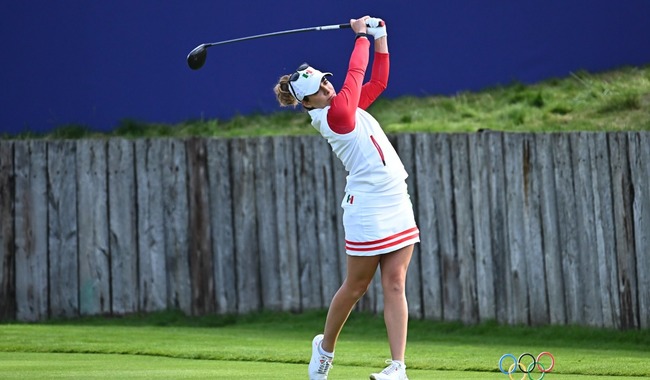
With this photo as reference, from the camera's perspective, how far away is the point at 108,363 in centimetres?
791

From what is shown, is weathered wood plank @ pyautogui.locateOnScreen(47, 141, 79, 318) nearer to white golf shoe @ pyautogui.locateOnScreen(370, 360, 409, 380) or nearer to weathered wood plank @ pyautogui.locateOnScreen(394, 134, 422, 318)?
weathered wood plank @ pyautogui.locateOnScreen(394, 134, 422, 318)

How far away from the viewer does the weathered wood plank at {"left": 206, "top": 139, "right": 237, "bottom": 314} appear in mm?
11914

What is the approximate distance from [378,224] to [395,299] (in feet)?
1.34

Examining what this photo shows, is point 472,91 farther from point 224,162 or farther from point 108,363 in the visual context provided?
point 108,363

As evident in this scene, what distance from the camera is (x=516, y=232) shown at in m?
10.7

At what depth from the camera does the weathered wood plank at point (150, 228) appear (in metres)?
12.0

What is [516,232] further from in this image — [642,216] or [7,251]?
[7,251]

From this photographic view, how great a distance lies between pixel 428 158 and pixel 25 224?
397cm

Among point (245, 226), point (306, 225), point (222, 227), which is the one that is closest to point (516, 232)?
point (306, 225)

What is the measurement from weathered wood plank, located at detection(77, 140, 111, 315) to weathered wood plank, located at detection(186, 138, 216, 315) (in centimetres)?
83

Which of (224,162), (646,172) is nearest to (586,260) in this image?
(646,172)

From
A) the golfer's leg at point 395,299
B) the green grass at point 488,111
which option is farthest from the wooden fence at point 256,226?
the golfer's leg at point 395,299

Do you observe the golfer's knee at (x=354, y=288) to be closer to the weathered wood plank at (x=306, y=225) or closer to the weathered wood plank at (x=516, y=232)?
the weathered wood plank at (x=516, y=232)

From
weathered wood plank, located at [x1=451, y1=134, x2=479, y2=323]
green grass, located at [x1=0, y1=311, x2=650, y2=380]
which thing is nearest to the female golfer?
green grass, located at [x1=0, y1=311, x2=650, y2=380]
